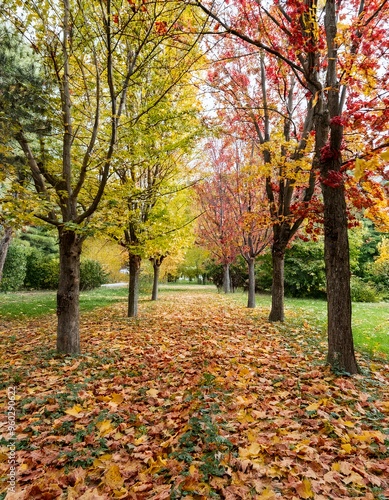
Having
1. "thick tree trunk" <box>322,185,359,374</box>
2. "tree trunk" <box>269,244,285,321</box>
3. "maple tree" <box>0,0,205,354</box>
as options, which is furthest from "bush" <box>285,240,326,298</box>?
"maple tree" <box>0,0,205,354</box>

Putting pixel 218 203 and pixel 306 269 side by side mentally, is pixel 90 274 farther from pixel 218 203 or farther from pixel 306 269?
pixel 306 269

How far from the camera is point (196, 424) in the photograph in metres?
3.03

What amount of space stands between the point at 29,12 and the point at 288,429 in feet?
23.2

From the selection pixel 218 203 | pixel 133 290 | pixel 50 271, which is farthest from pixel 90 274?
pixel 133 290

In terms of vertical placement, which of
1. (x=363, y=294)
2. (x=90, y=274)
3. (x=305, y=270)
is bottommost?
(x=363, y=294)

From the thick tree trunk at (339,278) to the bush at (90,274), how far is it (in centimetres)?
2042

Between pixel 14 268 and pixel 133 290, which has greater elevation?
pixel 14 268

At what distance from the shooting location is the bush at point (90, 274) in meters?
22.5

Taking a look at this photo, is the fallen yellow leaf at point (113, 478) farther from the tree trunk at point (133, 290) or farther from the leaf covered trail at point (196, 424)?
the tree trunk at point (133, 290)

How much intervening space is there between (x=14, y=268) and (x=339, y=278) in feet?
65.2

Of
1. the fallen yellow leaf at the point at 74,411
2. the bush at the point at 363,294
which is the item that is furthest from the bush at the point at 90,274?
the fallen yellow leaf at the point at 74,411

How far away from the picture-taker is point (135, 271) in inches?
401

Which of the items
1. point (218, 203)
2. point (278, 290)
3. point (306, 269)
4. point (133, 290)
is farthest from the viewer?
point (306, 269)

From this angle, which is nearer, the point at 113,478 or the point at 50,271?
the point at 113,478
